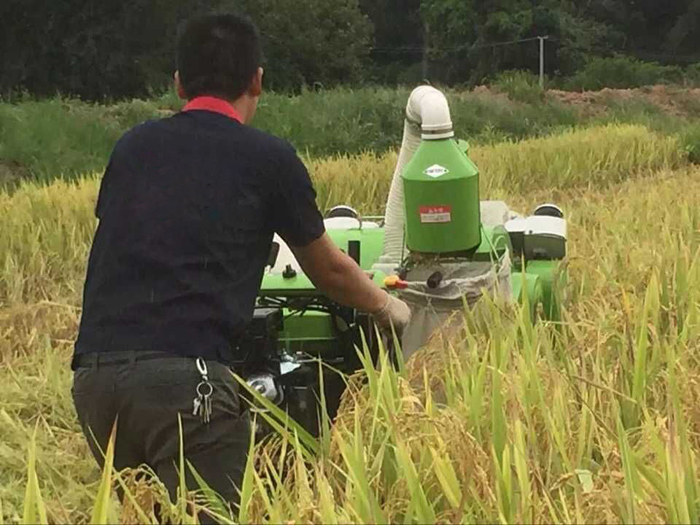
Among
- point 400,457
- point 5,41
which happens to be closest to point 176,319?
point 400,457

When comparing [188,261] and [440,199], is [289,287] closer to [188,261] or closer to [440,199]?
[440,199]

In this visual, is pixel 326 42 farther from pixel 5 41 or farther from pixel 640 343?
pixel 640 343

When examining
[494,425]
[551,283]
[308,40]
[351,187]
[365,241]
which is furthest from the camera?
[308,40]

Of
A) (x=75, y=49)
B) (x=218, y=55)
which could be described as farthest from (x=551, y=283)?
(x=75, y=49)

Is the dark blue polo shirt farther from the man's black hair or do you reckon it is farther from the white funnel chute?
the white funnel chute

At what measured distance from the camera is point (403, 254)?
10.5ft

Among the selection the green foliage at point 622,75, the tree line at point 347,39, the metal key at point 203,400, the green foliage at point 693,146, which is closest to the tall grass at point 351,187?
the green foliage at point 693,146

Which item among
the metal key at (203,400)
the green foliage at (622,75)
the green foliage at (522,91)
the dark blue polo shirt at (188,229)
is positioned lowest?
the green foliage at (622,75)

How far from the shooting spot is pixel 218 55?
2252 millimetres

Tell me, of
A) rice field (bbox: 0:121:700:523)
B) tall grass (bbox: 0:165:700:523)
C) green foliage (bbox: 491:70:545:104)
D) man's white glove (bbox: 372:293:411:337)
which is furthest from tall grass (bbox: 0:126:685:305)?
green foliage (bbox: 491:70:545:104)

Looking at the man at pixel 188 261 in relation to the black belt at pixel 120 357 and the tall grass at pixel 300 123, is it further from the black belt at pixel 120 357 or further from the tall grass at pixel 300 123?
the tall grass at pixel 300 123

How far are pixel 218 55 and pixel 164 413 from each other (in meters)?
0.72

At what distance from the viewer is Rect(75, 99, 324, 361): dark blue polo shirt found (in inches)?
83.8

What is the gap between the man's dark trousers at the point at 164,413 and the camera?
2.11 m
